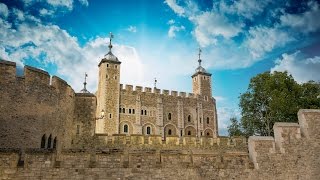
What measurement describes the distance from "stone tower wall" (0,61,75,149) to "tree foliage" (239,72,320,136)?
71.9 feet

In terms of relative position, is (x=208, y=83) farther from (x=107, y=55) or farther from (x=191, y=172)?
(x=191, y=172)

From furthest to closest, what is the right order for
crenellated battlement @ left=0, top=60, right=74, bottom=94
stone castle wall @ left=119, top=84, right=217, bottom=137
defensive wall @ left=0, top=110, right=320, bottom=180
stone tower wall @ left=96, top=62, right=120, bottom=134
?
stone castle wall @ left=119, top=84, right=217, bottom=137
stone tower wall @ left=96, top=62, right=120, bottom=134
crenellated battlement @ left=0, top=60, right=74, bottom=94
defensive wall @ left=0, top=110, right=320, bottom=180

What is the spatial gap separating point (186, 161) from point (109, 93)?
46.6m

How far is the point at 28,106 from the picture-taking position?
491 inches

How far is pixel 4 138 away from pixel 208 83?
60035 millimetres

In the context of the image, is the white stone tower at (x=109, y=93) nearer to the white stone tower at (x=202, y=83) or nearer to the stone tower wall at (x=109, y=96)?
the stone tower wall at (x=109, y=96)

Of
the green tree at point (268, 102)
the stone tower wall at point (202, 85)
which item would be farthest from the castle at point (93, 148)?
the stone tower wall at point (202, 85)

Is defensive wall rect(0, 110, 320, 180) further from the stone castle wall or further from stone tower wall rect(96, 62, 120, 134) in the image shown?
the stone castle wall

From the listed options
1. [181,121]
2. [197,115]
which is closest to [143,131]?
[181,121]

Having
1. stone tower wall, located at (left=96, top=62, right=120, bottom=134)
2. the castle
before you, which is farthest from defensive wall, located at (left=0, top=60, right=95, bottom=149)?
stone tower wall, located at (left=96, top=62, right=120, bottom=134)

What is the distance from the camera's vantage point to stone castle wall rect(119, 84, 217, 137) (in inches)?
2264

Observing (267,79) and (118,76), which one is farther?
(118,76)

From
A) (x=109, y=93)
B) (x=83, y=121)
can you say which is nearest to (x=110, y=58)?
(x=109, y=93)

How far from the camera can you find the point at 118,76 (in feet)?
188
